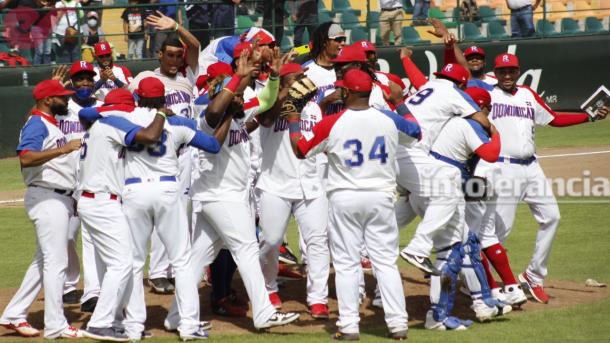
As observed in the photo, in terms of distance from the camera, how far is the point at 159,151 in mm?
7859

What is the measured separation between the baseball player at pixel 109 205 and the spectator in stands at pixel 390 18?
46.1ft

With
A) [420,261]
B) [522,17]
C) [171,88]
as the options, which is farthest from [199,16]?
[420,261]

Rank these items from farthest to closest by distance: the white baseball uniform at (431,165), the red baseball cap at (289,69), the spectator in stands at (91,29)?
1. the spectator in stands at (91,29)
2. the red baseball cap at (289,69)
3. the white baseball uniform at (431,165)

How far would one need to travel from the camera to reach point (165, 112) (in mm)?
7828

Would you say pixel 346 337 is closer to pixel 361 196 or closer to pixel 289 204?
pixel 361 196

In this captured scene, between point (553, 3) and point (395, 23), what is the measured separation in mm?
5952

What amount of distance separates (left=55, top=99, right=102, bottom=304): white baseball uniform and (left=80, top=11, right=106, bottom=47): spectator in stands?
34.1 feet

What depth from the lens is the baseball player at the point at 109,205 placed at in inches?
306

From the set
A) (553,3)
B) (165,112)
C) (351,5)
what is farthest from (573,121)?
(553,3)

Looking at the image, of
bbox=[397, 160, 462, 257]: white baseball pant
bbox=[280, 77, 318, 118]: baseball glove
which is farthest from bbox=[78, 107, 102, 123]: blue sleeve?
bbox=[397, 160, 462, 257]: white baseball pant

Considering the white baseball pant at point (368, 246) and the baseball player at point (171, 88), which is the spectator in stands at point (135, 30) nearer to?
the baseball player at point (171, 88)

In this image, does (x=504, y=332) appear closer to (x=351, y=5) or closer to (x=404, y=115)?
(x=404, y=115)

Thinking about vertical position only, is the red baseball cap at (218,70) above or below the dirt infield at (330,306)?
above

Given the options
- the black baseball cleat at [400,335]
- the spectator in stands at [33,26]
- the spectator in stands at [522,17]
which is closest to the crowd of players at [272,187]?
the black baseball cleat at [400,335]
